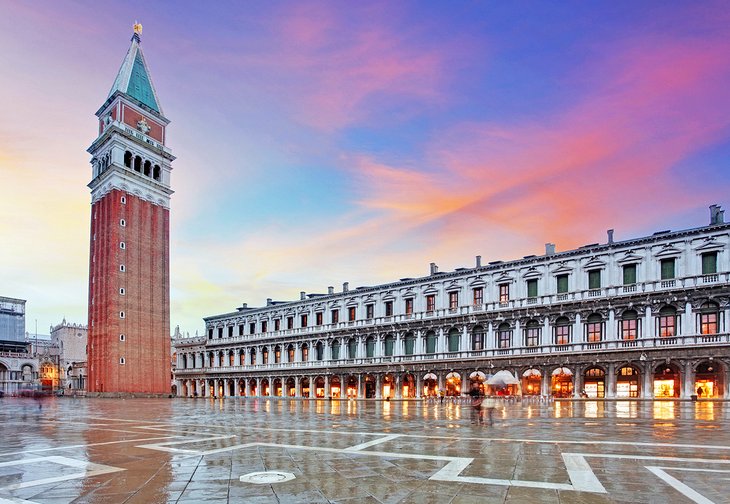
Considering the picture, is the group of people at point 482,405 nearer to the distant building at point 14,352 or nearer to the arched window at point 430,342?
the arched window at point 430,342

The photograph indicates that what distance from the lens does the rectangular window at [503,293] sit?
53.0 m

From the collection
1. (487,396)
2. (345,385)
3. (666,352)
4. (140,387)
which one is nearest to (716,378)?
(666,352)

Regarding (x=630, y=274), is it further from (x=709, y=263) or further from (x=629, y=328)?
(x=709, y=263)

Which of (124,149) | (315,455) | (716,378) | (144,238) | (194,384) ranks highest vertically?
(124,149)

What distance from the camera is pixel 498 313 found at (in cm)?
5244

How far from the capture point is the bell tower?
69500mm

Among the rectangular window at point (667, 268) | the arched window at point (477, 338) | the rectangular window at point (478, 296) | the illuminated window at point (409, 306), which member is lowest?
the arched window at point (477, 338)

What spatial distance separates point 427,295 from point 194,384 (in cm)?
4656

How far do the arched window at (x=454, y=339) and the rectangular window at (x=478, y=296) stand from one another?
3.56m

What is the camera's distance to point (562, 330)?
49.3 m

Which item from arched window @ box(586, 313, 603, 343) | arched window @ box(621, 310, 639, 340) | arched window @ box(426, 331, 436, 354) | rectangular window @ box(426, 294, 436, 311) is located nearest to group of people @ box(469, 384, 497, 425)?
arched window @ box(621, 310, 639, 340)

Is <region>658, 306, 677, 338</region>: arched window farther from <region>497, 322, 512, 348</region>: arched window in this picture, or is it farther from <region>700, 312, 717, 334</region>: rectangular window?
<region>497, 322, 512, 348</region>: arched window

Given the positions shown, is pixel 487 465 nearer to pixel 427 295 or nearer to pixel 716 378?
pixel 716 378

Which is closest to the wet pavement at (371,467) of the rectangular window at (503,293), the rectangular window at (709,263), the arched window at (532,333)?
the rectangular window at (709,263)
